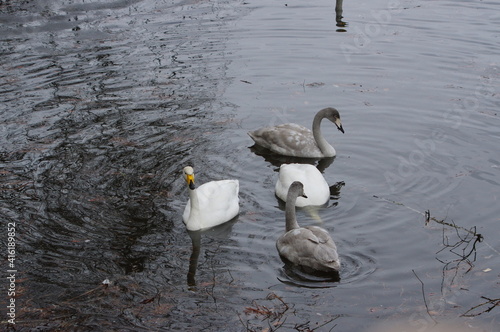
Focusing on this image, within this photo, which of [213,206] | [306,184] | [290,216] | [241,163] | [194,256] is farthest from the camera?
[241,163]

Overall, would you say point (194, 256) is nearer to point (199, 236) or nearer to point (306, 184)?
point (199, 236)

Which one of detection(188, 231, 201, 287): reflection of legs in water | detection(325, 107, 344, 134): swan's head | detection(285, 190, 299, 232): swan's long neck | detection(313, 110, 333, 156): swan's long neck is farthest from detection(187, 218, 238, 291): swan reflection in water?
detection(325, 107, 344, 134): swan's head

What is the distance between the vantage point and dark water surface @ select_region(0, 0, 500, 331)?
816 cm

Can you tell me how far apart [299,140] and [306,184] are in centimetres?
227

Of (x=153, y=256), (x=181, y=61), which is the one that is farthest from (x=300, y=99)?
(x=153, y=256)

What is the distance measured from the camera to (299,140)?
12750 millimetres

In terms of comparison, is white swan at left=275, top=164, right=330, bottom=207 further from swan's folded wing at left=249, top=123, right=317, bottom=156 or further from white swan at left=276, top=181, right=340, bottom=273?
swan's folded wing at left=249, top=123, right=317, bottom=156

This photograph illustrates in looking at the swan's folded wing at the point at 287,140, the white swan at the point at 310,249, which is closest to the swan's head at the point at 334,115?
the swan's folded wing at the point at 287,140

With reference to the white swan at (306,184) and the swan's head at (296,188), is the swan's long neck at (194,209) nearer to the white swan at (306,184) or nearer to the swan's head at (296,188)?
the swan's head at (296,188)

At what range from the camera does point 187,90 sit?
49.8ft

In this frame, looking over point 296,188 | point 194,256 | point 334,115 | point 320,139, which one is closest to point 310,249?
point 296,188

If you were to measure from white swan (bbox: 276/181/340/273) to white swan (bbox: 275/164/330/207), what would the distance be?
131cm

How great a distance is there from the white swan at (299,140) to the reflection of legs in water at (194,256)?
132 inches

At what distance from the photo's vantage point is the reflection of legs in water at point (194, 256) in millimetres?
8641
